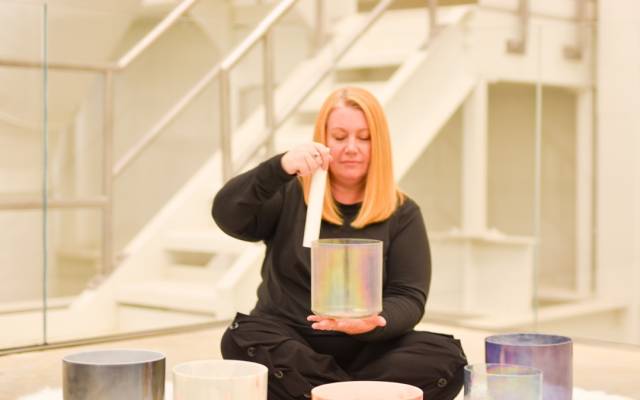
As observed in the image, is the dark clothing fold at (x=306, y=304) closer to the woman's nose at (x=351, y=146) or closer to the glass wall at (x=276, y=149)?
the woman's nose at (x=351, y=146)

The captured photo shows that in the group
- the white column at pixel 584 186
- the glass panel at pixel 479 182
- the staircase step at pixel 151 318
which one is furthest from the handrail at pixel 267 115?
the white column at pixel 584 186

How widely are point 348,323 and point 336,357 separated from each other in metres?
0.35

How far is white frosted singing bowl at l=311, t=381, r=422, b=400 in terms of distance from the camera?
159 centimetres

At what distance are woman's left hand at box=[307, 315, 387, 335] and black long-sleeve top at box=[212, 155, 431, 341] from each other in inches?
7.6

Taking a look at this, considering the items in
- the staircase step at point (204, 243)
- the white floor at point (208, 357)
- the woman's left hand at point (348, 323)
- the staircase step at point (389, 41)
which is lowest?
the white floor at point (208, 357)

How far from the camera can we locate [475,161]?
397cm

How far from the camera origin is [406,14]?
4.71 meters

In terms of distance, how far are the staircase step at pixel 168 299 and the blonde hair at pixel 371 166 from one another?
157cm

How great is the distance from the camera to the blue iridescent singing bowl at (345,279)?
1794mm

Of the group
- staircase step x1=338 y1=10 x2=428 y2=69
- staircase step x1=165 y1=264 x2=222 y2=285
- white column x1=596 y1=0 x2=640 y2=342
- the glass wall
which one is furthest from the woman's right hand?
staircase step x1=338 y1=10 x2=428 y2=69

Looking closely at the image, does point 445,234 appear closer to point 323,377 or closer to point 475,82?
point 475,82

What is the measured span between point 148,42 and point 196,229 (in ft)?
2.36

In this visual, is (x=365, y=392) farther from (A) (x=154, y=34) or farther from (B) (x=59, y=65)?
(A) (x=154, y=34)

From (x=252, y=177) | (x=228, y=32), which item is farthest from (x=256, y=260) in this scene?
(x=252, y=177)
